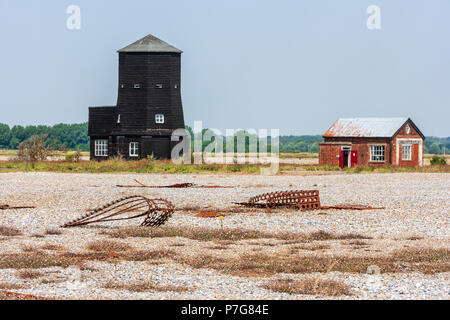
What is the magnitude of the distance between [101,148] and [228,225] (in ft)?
131

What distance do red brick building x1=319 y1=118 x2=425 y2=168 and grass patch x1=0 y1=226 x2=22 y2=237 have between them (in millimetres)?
37906

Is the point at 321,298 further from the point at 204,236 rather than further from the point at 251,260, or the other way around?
the point at 204,236

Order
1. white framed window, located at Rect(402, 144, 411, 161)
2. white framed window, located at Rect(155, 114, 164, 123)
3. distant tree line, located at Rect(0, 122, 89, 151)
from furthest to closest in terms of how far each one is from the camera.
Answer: distant tree line, located at Rect(0, 122, 89, 151)
white framed window, located at Rect(155, 114, 164, 123)
white framed window, located at Rect(402, 144, 411, 161)

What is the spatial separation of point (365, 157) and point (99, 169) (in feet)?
66.3

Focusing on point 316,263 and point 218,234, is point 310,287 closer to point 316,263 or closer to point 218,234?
point 316,263

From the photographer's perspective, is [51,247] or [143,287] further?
[51,247]

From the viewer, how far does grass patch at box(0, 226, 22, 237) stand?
15086mm

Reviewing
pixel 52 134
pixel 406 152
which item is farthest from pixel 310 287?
pixel 52 134

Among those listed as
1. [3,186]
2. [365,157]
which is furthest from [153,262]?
[365,157]

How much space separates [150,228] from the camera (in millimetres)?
15828

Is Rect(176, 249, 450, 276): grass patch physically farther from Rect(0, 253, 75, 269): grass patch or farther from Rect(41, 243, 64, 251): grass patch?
Rect(41, 243, 64, 251): grass patch

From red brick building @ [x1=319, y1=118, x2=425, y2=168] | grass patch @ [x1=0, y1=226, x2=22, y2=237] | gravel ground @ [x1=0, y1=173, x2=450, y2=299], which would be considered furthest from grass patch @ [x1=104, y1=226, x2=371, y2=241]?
red brick building @ [x1=319, y1=118, x2=425, y2=168]

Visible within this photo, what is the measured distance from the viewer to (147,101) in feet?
173

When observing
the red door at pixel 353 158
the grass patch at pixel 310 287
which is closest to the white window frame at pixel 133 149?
the red door at pixel 353 158
